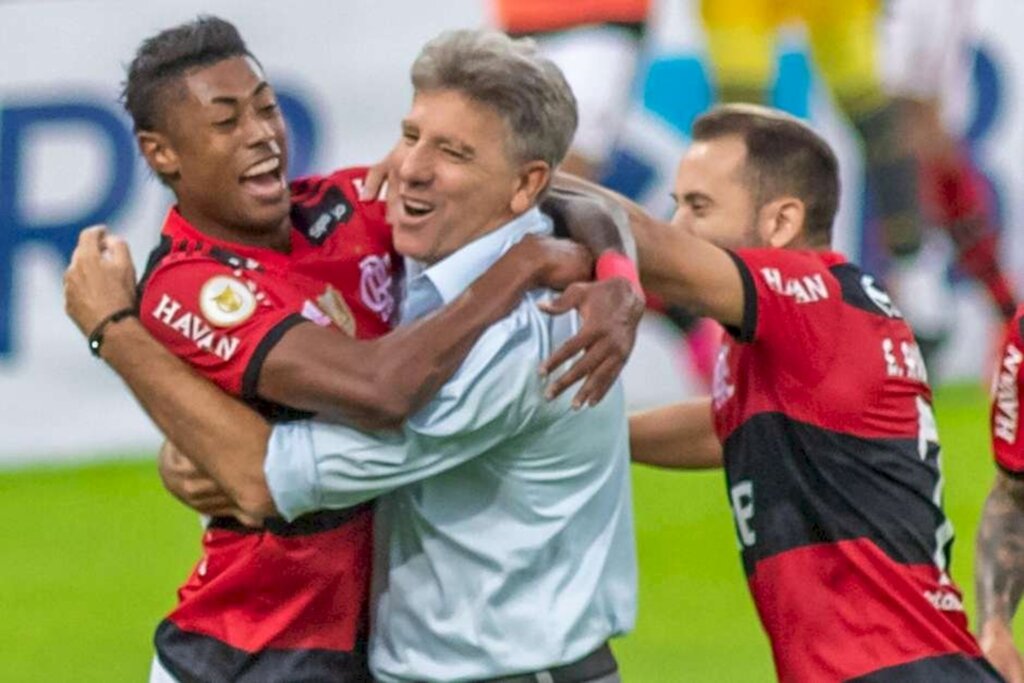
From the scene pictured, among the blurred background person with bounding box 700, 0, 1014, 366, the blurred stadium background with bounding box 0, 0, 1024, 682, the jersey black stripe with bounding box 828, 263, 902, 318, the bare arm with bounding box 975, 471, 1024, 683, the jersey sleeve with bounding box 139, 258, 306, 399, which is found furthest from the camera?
the blurred background person with bounding box 700, 0, 1014, 366

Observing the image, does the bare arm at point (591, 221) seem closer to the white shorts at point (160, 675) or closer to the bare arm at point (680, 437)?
the bare arm at point (680, 437)

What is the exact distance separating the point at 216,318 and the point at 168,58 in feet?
1.81

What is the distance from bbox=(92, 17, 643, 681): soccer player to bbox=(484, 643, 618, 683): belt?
392 mm

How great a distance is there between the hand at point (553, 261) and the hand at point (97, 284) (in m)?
0.68

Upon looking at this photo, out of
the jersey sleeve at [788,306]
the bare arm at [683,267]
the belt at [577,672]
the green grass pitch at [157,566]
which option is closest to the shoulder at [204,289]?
the bare arm at [683,267]

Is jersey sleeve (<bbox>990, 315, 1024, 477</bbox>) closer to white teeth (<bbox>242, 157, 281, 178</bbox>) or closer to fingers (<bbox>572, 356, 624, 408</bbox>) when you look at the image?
fingers (<bbox>572, 356, 624, 408</bbox>)

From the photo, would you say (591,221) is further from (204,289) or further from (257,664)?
(257,664)

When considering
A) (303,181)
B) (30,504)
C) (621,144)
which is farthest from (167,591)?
(303,181)

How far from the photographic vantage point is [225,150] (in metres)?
4.43

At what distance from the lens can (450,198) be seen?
420cm

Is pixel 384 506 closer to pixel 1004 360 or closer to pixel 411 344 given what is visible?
pixel 411 344

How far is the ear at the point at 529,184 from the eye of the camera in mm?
4238

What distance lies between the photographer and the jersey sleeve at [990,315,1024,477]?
5117 mm

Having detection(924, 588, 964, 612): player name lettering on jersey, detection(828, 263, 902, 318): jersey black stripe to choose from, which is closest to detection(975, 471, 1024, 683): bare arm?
detection(924, 588, 964, 612): player name lettering on jersey
